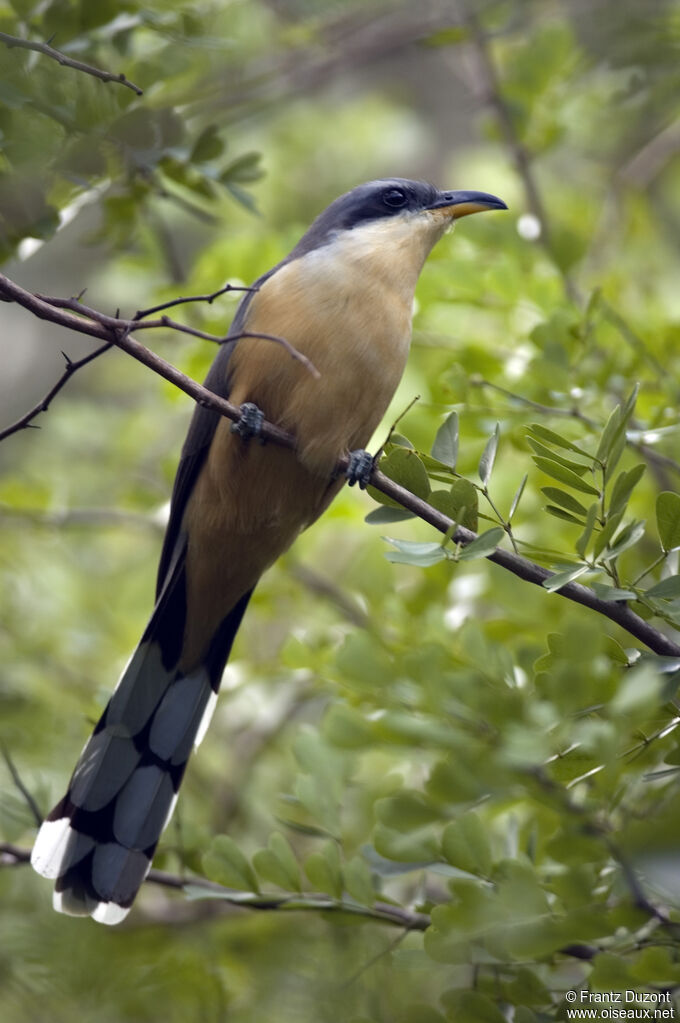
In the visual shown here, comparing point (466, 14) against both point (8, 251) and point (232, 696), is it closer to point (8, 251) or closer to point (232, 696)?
point (8, 251)

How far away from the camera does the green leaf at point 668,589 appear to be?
8.03 ft

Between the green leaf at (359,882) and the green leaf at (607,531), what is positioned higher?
the green leaf at (607,531)

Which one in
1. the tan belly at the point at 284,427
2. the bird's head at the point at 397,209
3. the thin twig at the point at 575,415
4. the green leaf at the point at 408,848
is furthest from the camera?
the bird's head at the point at 397,209

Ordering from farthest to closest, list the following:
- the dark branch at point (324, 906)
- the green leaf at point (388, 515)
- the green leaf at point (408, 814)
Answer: the dark branch at point (324, 906) → the green leaf at point (388, 515) → the green leaf at point (408, 814)

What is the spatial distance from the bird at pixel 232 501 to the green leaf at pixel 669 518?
4.40ft

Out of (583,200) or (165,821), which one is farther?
(583,200)

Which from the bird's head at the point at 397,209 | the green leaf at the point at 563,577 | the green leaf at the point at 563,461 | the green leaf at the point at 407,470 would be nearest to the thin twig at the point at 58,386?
the green leaf at the point at 407,470

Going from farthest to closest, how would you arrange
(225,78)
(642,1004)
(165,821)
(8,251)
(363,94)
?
(363,94), (225,78), (165,821), (8,251), (642,1004)

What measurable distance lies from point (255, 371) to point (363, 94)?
5814 mm

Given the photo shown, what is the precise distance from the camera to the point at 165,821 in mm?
3898

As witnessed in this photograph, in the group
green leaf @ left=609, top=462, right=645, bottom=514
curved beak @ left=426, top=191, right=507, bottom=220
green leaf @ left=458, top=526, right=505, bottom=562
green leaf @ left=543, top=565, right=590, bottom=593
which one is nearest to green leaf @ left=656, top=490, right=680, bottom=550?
green leaf @ left=609, top=462, right=645, bottom=514

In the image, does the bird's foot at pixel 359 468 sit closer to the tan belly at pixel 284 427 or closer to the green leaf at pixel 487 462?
the tan belly at pixel 284 427

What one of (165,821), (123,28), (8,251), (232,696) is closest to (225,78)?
(123,28)

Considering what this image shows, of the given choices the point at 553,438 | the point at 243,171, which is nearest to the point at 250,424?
the point at 243,171
